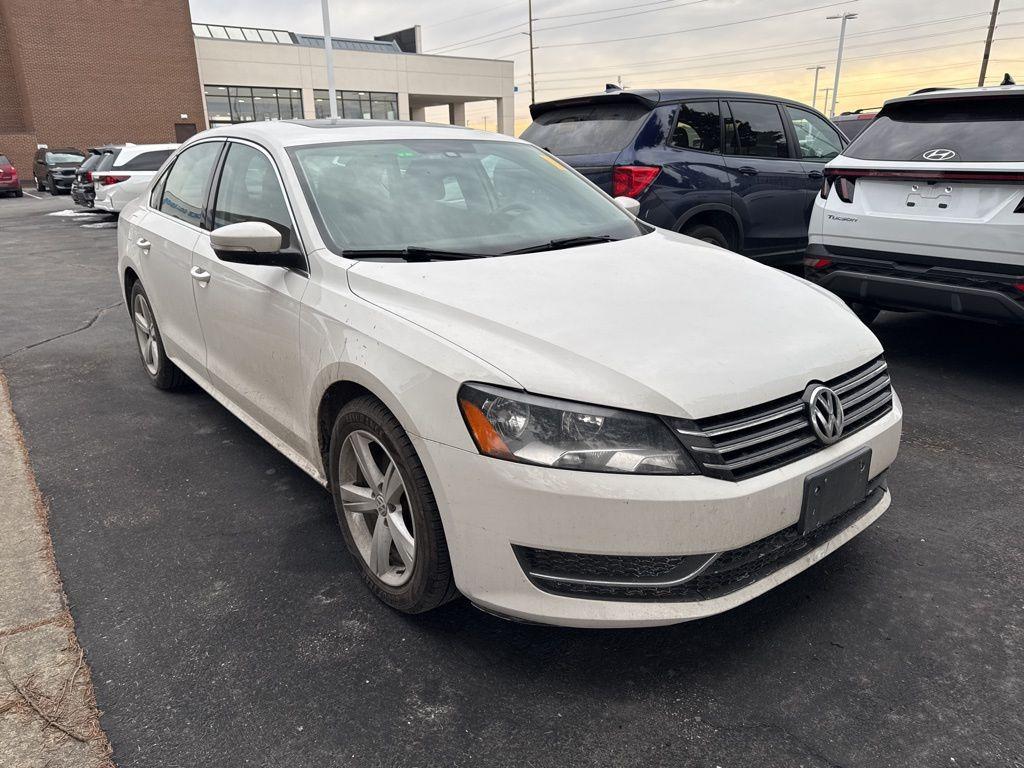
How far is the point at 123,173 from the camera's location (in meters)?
16.0

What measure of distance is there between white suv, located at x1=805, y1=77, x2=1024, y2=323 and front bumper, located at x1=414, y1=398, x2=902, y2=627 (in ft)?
9.55

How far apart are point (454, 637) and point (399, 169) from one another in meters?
1.96

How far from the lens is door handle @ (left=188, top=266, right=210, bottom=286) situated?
369 centimetres

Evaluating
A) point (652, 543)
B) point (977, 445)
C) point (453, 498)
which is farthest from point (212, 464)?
point (977, 445)

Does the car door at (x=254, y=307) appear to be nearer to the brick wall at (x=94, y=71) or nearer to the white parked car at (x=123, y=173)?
the white parked car at (x=123, y=173)

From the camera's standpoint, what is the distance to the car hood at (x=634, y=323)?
213 cm

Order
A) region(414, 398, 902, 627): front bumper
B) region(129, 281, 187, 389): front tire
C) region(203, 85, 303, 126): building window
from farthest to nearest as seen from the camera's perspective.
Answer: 1. region(203, 85, 303, 126): building window
2. region(129, 281, 187, 389): front tire
3. region(414, 398, 902, 627): front bumper

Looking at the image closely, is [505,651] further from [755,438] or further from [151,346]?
[151,346]

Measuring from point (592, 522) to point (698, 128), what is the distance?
A: 5.21 m

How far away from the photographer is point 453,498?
7.18 feet

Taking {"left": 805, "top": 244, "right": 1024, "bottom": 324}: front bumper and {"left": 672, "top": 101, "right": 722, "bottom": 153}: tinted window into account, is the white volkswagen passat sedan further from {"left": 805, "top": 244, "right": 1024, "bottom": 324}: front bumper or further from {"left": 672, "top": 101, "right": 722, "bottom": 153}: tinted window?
{"left": 672, "top": 101, "right": 722, "bottom": 153}: tinted window

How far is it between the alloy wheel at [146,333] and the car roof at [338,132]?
60.0 inches

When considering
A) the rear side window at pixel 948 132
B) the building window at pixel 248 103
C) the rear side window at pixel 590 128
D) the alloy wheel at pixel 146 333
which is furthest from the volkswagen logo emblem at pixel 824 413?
the building window at pixel 248 103

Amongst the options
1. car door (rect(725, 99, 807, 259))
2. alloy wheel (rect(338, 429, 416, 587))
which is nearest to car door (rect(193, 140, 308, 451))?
alloy wheel (rect(338, 429, 416, 587))
